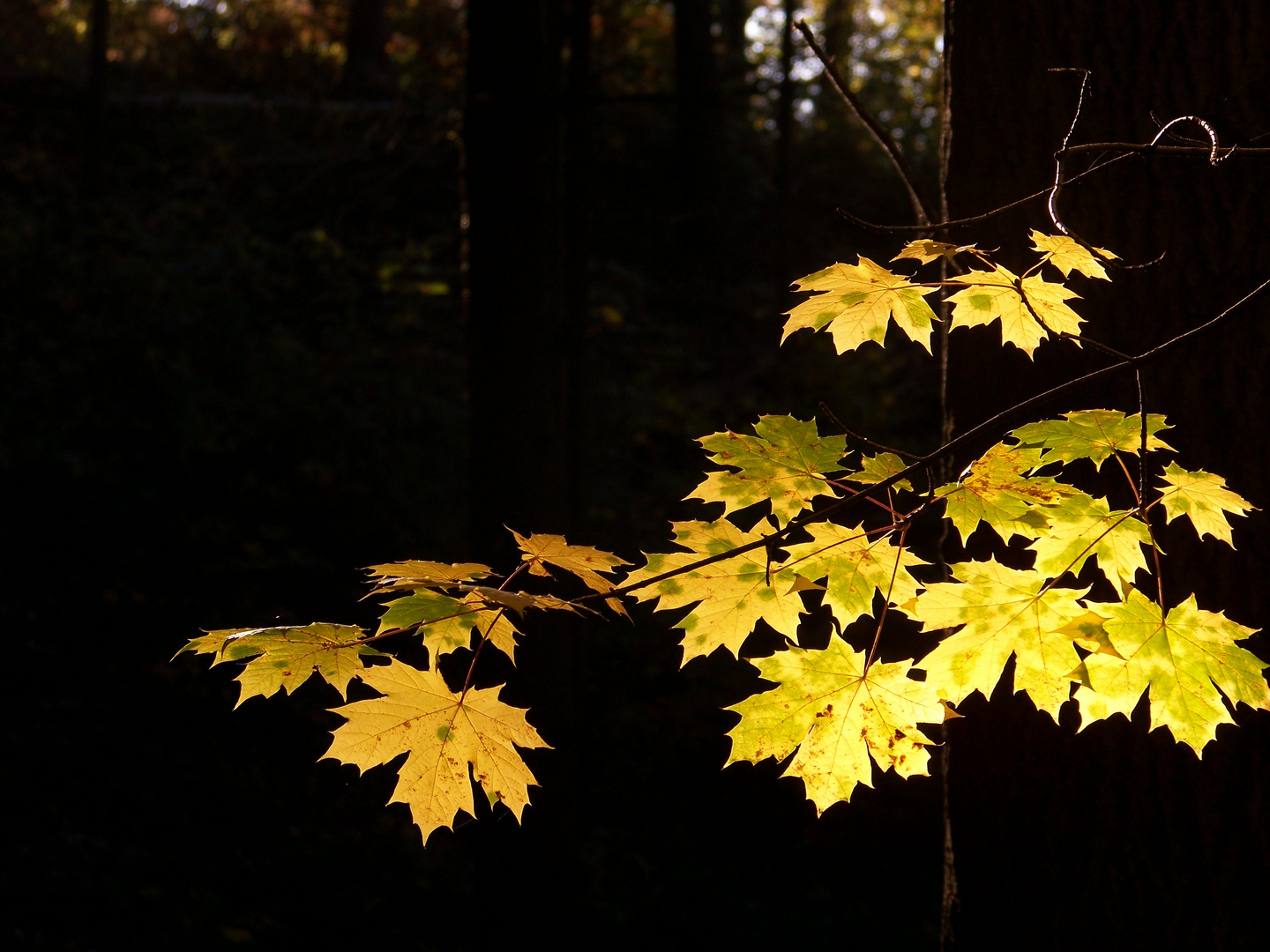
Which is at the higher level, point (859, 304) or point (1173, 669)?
point (859, 304)

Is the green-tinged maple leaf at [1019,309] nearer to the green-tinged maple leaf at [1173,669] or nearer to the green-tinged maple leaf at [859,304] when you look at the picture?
the green-tinged maple leaf at [859,304]

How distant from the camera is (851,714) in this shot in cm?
139

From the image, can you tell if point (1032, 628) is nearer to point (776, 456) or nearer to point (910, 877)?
point (776, 456)

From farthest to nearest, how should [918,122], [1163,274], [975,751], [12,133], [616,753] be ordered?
[918,122] < [12,133] < [616,753] < [975,751] < [1163,274]

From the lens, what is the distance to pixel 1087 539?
139 centimetres

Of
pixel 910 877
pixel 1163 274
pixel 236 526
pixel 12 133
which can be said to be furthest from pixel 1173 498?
pixel 12 133

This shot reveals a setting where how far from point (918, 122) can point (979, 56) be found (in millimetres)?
12770

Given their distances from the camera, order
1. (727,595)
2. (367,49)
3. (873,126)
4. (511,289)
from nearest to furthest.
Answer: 1. (727,595)
2. (873,126)
3. (511,289)
4. (367,49)

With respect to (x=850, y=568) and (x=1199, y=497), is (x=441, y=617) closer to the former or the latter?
(x=850, y=568)

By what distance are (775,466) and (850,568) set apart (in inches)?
8.2

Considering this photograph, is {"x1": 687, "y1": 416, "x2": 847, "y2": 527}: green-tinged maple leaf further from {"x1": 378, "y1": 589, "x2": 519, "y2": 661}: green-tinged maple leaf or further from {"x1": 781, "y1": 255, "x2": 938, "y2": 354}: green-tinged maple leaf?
{"x1": 378, "y1": 589, "x2": 519, "y2": 661}: green-tinged maple leaf

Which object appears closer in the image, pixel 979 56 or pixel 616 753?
pixel 979 56

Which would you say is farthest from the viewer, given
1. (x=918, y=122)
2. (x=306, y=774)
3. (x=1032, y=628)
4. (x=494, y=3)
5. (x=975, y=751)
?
(x=918, y=122)

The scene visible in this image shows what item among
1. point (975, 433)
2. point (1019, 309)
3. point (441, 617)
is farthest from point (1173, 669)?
point (441, 617)
